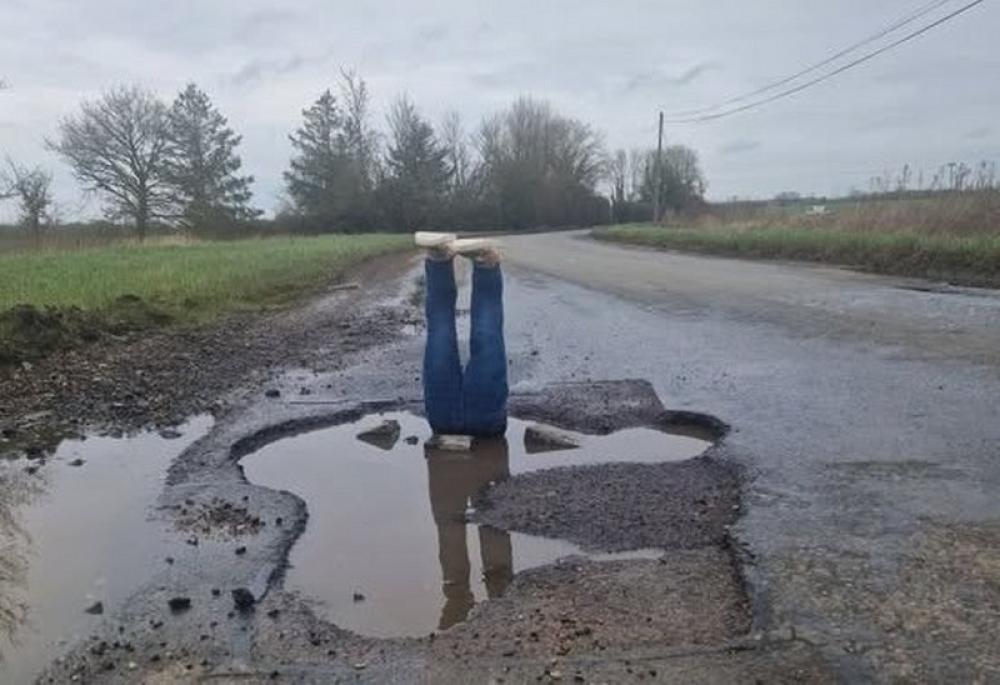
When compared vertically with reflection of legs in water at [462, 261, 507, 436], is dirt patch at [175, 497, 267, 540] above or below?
below

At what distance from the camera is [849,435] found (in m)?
5.84

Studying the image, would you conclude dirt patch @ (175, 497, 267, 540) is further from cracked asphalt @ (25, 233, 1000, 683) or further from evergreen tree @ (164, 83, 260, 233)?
evergreen tree @ (164, 83, 260, 233)

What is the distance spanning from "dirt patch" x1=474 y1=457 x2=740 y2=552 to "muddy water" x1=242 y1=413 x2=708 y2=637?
0.11 metres

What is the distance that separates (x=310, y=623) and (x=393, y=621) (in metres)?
0.32

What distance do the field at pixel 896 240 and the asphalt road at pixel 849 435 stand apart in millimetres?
3355

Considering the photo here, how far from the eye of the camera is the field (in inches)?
680

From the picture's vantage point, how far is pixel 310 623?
3469 mm

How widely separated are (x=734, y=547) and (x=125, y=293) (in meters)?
11.6

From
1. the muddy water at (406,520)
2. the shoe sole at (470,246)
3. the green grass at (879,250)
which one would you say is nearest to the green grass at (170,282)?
the muddy water at (406,520)

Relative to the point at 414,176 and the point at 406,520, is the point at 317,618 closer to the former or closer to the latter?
the point at 406,520

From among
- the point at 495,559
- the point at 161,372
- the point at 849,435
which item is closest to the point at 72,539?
the point at 495,559

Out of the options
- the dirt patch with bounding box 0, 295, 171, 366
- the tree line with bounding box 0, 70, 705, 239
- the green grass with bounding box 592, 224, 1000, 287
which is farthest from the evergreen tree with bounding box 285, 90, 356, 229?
the dirt patch with bounding box 0, 295, 171, 366

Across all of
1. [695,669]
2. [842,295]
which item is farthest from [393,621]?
[842,295]

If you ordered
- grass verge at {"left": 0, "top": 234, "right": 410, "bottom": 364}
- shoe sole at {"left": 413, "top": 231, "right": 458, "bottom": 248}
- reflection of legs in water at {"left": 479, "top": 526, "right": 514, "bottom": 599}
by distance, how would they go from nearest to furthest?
reflection of legs in water at {"left": 479, "top": 526, "right": 514, "bottom": 599} < shoe sole at {"left": 413, "top": 231, "right": 458, "bottom": 248} < grass verge at {"left": 0, "top": 234, "right": 410, "bottom": 364}
